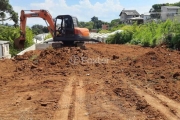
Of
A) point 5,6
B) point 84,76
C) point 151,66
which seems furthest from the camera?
point 5,6

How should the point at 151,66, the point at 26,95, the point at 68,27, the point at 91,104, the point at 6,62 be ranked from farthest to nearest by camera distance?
the point at 68,27 < the point at 6,62 < the point at 151,66 < the point at 26,95 < the point at 91,104

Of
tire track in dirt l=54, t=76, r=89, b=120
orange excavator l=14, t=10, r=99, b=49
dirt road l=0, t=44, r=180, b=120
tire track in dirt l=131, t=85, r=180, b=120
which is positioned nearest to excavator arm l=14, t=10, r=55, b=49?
orange excavator l=14, t=10, r=99, b=49

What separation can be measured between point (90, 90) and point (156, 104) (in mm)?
2235

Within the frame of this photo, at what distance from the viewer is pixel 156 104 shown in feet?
21.4

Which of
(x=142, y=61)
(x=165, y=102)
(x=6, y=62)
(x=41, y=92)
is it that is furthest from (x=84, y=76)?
(x=6, y=62)

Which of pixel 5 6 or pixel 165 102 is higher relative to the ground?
pixel 5 6

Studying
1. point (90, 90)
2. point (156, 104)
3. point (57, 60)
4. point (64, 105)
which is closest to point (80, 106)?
point (64, 105)

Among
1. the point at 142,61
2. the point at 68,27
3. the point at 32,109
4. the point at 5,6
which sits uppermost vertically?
the point at 5,6

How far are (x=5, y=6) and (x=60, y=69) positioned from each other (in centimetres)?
2950

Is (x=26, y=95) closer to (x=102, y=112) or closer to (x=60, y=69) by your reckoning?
(x=102, y=112)

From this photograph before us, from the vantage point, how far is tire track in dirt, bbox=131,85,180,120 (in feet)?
18.8

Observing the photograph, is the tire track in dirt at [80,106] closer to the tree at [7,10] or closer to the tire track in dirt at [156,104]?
the tire track in dirt at [156,104]

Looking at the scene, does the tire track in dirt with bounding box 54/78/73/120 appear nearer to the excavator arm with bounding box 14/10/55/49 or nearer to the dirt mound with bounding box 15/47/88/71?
the dirt mound with bounding box 15/47/88/71

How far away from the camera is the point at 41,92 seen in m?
8.02
